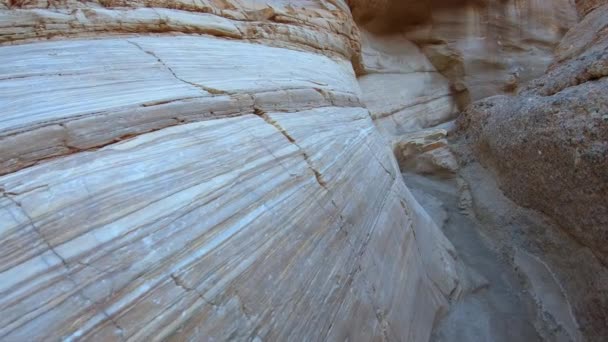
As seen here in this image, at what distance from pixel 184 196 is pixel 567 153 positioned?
2759 mm

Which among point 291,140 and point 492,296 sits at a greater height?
point 291,140

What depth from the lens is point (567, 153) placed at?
2586 mm

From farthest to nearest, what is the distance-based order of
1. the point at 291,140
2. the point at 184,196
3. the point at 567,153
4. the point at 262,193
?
the point at 567,153 < the point at 291,140 < the point at 262,193 < the point at 184,196

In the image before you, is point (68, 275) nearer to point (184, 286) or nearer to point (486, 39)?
point (184, 286)

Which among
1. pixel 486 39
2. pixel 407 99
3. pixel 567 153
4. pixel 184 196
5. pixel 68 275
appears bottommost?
pixel 407 99

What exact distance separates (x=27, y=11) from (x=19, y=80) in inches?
39.1

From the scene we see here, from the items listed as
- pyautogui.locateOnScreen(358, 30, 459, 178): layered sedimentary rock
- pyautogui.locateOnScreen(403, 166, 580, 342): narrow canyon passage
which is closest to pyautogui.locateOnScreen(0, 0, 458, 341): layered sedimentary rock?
pyautogui.locateOnScreen(403, 166, 580, 342): narrow canyon passage

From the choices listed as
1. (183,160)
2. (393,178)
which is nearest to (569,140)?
(393,178)

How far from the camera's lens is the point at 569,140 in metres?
2.57

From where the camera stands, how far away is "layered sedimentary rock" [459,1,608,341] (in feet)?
7.78

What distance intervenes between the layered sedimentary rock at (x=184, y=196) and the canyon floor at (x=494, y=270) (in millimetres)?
262

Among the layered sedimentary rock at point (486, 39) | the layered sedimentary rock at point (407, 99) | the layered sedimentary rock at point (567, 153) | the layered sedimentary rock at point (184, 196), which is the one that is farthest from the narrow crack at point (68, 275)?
the layered sedimentary rock at point (486, 39)

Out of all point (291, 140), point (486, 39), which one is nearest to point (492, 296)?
point (291, 140)

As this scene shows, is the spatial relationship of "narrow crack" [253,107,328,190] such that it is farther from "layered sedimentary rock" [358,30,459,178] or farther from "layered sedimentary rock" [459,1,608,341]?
"layered sedimentary rock" [358,30,459,178]
